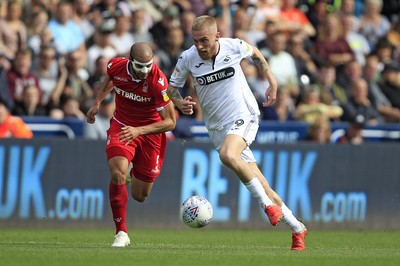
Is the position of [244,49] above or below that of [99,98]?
above

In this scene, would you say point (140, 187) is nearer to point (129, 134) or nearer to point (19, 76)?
point (129, 134)

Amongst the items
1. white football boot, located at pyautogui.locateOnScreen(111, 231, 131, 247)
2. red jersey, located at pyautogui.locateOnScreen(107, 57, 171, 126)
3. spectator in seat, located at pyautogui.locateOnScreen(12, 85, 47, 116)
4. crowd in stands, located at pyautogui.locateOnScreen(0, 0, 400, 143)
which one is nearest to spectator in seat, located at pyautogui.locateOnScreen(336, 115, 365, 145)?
crowd in stands, located at pyautogui.locateOnScreen(0, 0, 400, 143)

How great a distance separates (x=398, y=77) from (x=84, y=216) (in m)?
8.49

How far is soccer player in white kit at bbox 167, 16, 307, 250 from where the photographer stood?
12.2m

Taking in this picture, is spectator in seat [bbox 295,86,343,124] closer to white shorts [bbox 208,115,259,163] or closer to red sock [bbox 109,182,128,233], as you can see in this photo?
white shorts [bbox 208,115,259,163]

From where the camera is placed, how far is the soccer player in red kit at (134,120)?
493 inches

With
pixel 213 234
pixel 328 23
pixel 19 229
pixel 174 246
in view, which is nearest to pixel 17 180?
pixel 19 229

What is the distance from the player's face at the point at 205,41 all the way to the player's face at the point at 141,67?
0.63 meters

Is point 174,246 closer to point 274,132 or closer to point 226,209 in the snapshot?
point 226,209

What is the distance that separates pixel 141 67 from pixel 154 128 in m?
0.77

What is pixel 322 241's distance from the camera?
1495 centimetres

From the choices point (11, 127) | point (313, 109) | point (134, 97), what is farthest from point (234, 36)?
point (134, 97)

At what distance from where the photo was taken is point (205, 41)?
12148mm

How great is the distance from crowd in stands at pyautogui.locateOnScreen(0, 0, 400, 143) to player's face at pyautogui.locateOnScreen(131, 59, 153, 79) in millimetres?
5430
